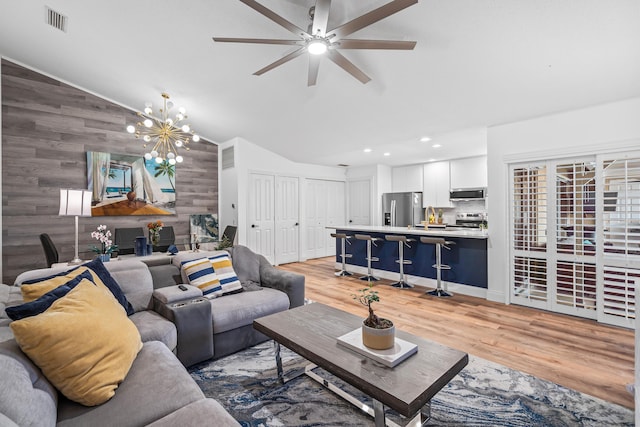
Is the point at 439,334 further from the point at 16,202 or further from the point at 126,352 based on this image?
the point at 16,202

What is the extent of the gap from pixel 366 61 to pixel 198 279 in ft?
8.95

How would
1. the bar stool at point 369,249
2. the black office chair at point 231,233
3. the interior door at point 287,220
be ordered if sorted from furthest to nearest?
the interior door at point 287,220, the black office chair at point 231,233, the bar stool at point 369,249

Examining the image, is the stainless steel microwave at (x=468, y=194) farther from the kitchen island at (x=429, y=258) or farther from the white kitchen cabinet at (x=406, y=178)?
the kitchen island at (x=429, y=258)

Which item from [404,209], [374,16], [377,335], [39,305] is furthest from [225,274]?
[404,209]

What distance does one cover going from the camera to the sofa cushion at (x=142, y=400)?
124 centimetres

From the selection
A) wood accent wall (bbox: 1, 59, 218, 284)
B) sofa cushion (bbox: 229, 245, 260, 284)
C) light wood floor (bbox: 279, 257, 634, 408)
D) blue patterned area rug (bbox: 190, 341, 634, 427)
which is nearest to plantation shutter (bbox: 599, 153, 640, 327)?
light wood floor (bbox: 279, 257, 634, 408)

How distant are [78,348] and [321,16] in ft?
7.59

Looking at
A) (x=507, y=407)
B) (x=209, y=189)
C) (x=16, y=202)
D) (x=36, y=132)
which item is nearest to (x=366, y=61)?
(x=507, y=407)

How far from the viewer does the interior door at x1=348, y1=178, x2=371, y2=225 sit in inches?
302

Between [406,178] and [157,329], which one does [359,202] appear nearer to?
[406,178]

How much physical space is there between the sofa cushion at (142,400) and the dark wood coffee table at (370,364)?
0.64 metres

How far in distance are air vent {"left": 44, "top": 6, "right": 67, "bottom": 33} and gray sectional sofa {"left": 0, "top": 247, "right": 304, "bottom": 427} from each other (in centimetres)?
275

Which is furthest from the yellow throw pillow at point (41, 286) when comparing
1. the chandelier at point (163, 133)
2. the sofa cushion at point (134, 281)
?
the chandelier at point (163, 133)

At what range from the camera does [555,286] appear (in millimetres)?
3684
